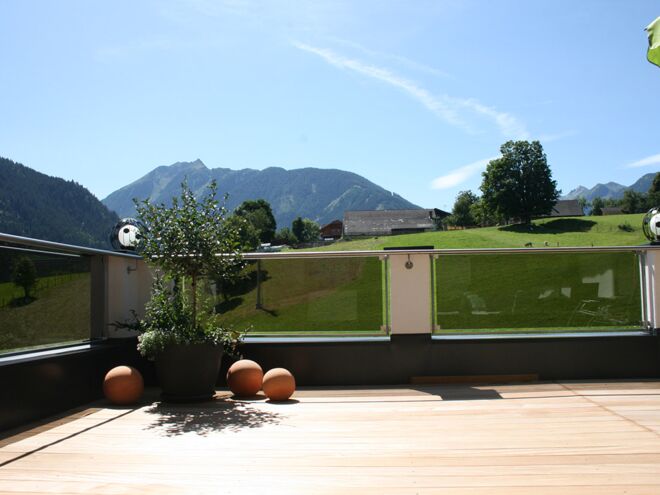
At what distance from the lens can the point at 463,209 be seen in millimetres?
109688

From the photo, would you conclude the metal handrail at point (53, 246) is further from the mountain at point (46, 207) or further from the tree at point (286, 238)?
the tree at point (286, 238)

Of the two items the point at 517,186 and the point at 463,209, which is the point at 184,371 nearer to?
the point at 517,186

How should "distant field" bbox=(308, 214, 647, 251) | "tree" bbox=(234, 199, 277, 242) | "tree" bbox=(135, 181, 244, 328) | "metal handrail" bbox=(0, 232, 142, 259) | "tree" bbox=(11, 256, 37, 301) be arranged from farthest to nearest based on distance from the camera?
"tree" bbox=(234, 199, 277, 242), "distant field" bbox=(308, 214, 647, 251), "tree" bbox=(135, 181, 244, 328), "tree" bbox=(11, 256, 37, 301), "metal handrail" bbox=(0, 232, 142, 259)

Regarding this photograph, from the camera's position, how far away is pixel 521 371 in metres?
6.84

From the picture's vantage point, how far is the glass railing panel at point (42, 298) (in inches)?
200

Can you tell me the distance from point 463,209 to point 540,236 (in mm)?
49675

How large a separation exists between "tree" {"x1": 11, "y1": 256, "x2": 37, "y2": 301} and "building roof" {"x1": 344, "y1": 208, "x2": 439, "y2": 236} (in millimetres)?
125047

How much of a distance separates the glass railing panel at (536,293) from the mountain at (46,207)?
106m

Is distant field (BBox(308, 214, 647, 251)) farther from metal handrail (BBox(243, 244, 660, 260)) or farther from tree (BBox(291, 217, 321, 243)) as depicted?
tree (BBox(291, 217, 321, 243))

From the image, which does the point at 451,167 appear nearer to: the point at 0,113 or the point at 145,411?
the point at 0,113

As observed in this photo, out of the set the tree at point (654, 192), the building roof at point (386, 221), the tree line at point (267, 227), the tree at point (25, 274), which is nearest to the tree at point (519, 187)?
the tree line at point (267, 227)

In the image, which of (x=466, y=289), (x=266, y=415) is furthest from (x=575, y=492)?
(x=466, y=289)

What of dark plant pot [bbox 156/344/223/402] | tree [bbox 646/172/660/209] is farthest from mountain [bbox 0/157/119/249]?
dark plant pot [bbox 156/344/223/402]

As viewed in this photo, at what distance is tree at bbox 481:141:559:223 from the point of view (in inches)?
2633
